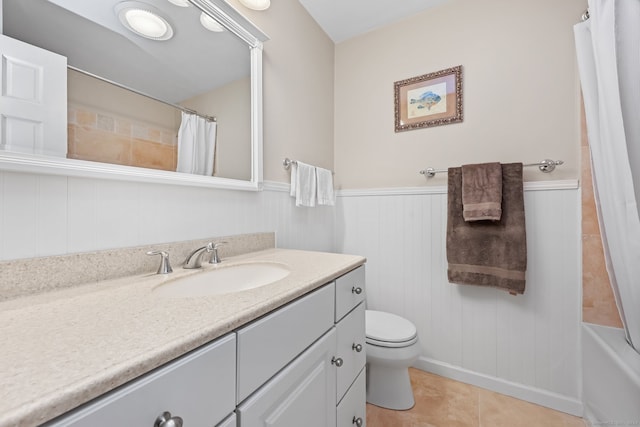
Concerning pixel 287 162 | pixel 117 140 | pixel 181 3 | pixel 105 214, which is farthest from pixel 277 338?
pixel 181 3

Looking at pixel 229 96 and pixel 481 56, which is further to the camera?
pixel 481 56

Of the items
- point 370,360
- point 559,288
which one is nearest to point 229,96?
point 370,360

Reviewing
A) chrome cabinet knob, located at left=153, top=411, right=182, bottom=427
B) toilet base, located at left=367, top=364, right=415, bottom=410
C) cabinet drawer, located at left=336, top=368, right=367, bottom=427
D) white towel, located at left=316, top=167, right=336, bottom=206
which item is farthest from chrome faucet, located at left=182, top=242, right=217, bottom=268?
toilet base, located at left=367, top=364, right=415, bottom=410

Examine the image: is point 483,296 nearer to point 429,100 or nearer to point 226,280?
point 429,100

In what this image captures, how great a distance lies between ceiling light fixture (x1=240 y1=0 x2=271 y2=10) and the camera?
4.27ft

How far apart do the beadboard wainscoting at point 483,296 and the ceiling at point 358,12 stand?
120cm

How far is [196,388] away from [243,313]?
5.5 inches

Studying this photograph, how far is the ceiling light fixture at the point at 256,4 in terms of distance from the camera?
1302 millimetres

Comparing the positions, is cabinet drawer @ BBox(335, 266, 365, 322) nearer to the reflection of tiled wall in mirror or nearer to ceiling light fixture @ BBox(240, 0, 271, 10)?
the reflection of tiled wall in mirror

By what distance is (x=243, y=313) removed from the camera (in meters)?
0.54

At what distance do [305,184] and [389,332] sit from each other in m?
0.96

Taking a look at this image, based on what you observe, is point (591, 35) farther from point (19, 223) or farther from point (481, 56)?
point (19, 223)

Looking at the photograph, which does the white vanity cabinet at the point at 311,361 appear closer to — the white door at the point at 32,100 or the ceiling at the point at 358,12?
the white door at the point at 32,100

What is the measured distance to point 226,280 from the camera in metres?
1.01
